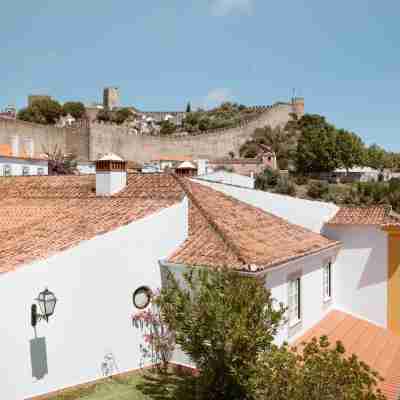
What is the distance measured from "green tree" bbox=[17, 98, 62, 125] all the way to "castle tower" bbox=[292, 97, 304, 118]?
4776 centimetres

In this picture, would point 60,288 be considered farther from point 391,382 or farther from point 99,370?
point 391,382

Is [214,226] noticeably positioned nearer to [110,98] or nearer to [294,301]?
[294,301]

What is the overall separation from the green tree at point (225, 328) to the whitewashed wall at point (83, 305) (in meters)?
2.20

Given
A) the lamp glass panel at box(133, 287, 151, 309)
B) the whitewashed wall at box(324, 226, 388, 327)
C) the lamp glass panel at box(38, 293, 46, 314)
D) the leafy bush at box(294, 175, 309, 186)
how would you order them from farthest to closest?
the leafy bush at box(294, 175, 309, 186), the whitewashed wall at box(324, 226, 388, 327), the lamp glass panel at box(133, 287, 151, 309), the lamp glass panel at box(38, 293, 46, 314)

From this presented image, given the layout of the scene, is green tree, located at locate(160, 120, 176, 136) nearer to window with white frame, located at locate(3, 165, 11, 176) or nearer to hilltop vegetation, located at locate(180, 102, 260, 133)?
hilltop vegetation, located at locate(180, 102, 260, 133)

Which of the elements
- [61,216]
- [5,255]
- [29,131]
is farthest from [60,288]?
[29,131]

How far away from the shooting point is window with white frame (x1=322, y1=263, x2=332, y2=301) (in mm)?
13541

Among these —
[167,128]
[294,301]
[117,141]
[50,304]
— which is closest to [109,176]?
[50,304]

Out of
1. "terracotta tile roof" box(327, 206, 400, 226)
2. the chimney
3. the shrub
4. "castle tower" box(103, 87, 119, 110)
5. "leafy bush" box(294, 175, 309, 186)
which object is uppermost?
"castle tower" box(103, 87, 119, 110)

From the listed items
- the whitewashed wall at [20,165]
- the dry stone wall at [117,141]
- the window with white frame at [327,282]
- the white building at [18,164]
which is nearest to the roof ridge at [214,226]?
the window with white frame at [327,282]

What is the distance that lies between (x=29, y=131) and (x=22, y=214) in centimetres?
4543

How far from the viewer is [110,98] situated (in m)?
115

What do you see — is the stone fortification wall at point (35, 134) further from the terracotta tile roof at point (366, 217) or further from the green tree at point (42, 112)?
the terracotta tile roof at point (366, 217)

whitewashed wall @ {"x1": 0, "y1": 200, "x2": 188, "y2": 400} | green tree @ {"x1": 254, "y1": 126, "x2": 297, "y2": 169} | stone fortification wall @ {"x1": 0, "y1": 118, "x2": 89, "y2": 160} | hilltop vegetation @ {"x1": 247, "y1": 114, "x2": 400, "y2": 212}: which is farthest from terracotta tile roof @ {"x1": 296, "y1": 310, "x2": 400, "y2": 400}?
green tree @ {"x1": 254, "y1": 126, "x2": 297, "y2": 169}
